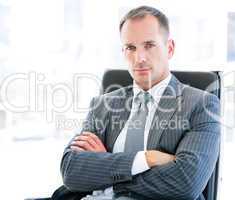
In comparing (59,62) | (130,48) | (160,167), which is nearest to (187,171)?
(160,167)

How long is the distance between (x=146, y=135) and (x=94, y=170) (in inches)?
11.6

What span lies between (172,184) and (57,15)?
4.05 ft

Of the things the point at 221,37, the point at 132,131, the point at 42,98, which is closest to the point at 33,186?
the point at 42,98

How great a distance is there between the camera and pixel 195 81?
1.70 meters

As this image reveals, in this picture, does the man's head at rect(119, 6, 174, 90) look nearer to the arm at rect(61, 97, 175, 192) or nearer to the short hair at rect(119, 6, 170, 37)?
the short hair at rect(119, 6, 170, 37)

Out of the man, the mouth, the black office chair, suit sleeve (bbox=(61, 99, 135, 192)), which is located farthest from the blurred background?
suit sleeve (bbox=(61, 99, 135, 192))

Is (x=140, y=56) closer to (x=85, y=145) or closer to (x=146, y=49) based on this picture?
(x=146, y=49)

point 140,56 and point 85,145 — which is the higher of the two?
point 140,56

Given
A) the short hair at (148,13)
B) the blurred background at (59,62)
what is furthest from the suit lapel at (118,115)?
the blurred background at (59,62)

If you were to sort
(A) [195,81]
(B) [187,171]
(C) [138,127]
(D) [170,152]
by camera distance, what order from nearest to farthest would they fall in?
(B) [187,171]
(D) [170,152]
(C) [138,127]
(A) [195,81]

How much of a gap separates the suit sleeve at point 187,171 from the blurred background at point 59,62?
1.85 ft

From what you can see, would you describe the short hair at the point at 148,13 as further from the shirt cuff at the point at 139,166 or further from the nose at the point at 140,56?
the shirt cuff at the point at 139,166

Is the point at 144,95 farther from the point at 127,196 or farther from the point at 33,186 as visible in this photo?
the point at 33,186

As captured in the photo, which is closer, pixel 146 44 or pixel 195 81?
pixel 146 44
